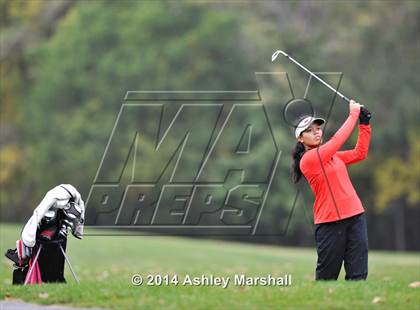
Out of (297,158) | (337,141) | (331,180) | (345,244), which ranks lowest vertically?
(345,244)

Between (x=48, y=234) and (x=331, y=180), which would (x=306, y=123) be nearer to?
(x=331, y=180)

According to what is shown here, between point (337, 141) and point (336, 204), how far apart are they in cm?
73

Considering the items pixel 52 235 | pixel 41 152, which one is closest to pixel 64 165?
pixel 41 152

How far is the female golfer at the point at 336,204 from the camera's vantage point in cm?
1055

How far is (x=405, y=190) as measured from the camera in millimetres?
51688

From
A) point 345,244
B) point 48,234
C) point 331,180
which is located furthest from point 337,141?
point 48,234

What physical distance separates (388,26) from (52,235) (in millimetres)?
45675

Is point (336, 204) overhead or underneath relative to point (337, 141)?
underneath

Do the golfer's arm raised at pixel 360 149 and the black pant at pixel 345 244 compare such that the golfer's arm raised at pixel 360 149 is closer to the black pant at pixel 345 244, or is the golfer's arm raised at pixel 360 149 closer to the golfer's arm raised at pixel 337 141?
the golfer's arm raised at pixel 337 141

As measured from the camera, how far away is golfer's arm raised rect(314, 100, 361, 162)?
34.0ft

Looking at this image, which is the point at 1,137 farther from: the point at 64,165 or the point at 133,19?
the point at 133,19

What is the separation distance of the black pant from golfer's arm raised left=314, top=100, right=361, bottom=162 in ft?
2.55

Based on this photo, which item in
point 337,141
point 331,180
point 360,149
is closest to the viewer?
point 337,141

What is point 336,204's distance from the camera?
10562 mm
